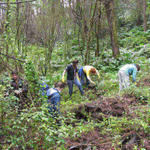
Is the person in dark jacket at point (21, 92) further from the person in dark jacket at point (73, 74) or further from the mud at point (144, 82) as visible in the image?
the mud at point (144, 82)

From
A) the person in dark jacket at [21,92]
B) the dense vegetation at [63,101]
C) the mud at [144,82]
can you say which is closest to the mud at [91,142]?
the dense vegetation at [63,101]

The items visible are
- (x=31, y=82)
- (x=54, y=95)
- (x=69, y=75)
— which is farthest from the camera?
(x=69, y=75)

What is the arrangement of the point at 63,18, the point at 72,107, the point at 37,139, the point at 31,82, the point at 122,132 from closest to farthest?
the point at 37,139, the point at 31,82, the point at 122,132, the point at 72,107, the point at 63,18

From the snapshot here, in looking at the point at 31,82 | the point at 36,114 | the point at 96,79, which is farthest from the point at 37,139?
the point at 96,79

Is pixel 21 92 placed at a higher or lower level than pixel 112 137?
higher

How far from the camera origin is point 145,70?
8.57m

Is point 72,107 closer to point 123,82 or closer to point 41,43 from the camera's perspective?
point 123,82

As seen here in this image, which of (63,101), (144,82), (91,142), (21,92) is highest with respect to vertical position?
(21,92)

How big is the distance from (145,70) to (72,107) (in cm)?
488

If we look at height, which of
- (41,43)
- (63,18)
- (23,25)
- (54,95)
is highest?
(63,18)

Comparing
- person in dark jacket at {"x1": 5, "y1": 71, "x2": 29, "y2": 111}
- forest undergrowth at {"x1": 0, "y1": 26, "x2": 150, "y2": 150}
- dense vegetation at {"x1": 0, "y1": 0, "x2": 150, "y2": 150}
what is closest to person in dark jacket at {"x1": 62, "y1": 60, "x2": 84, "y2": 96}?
dense vegetation at {"x1": 0, "y1": 0, "x2": 150, "y2": 150}

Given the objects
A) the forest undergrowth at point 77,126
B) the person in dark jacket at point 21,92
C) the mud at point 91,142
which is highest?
the person in dark jacket at point 21,92

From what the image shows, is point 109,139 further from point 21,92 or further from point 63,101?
point 63,101

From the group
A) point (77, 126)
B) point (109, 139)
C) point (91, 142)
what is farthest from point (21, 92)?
point (109, 139)
